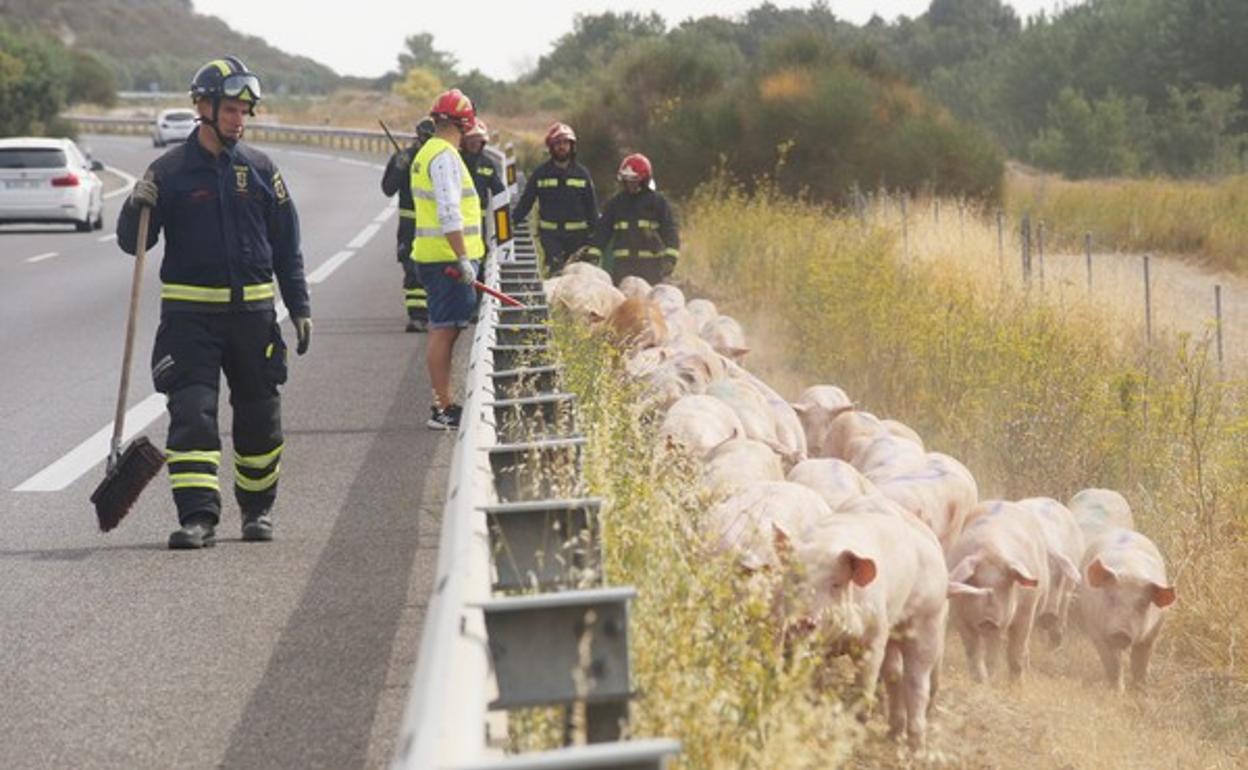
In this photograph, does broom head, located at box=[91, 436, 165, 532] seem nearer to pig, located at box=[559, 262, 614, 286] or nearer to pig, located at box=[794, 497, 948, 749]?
pig, located at box=[794, 497, 948, 749]

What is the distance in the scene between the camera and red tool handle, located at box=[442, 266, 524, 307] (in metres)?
11.9

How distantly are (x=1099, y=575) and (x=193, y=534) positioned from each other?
12.1 ft

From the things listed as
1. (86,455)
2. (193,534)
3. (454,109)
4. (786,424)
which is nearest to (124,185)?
(454,109)

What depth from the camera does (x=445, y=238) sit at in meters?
12.8

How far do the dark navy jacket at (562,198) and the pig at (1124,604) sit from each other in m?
9.39

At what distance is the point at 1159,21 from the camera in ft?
228

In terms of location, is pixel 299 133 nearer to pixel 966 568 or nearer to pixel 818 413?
pixel 818 413

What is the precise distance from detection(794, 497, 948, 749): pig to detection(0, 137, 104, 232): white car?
27.5m

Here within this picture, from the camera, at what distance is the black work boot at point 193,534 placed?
923cm

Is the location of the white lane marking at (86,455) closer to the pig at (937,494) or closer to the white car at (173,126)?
the pig at (937,494)

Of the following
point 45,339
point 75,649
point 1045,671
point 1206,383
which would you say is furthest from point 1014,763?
point 45,339

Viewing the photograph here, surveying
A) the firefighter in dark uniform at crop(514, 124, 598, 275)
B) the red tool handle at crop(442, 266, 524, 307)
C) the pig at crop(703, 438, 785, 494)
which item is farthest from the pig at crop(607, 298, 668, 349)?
the firefighter in dark uniform at crop(514, 124, 598, 275)

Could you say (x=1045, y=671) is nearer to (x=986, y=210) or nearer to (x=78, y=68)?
(x=986, y=210)

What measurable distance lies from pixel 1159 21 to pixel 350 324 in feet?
179
